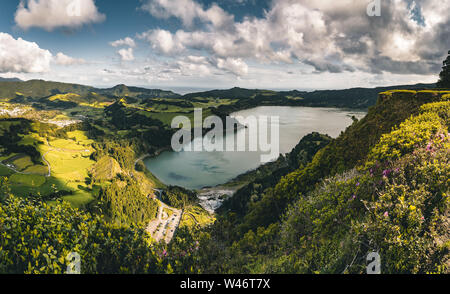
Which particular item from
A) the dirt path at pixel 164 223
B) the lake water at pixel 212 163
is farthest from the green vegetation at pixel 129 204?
the lake water at pixel 212 163

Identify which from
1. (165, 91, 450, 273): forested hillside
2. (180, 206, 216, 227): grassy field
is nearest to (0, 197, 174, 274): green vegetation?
(165, 91, 450, 273): forested hillside

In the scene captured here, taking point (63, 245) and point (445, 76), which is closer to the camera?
point (63, 245)

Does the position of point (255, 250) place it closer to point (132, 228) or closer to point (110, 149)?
point (132, 228)

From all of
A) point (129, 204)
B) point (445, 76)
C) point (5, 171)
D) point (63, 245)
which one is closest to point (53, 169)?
point (5, 171)

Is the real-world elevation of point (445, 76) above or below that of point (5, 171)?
above

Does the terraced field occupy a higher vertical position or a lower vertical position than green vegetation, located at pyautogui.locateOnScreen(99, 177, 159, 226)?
higher

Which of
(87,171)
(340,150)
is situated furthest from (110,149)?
(340,150)

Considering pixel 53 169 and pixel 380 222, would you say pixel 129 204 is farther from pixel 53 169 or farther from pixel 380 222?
pixel 380 222

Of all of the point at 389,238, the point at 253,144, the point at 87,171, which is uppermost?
the point at 389,238

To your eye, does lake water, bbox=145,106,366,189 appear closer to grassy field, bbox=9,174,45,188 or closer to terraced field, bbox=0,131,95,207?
terraced field, bbox=0,131,95,207

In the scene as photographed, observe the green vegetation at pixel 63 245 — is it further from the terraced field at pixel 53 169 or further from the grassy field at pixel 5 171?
the grassy field at pixel 5 171

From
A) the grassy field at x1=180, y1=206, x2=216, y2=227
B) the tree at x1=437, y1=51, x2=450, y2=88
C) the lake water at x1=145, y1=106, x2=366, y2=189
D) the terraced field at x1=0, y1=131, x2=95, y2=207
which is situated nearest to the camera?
the tree at x1=437, y1=51, x2=450, y2=88
